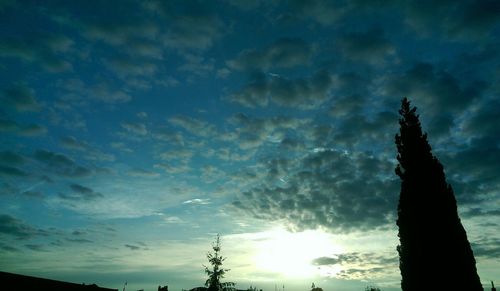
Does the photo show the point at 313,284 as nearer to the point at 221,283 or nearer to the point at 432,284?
the point at 221,283

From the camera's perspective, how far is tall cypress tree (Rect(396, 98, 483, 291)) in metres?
21.8

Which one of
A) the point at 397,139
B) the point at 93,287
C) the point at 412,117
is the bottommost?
the point at 93,287

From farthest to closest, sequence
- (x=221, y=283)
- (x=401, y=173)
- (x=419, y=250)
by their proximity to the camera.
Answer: (x=221, y=283) → (x=401, y=173) → (x=419, y=250)

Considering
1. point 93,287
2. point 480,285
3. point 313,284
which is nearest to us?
point 480,285

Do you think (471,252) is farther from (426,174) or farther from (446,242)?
(426,174)

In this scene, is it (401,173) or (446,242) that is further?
(401,173)

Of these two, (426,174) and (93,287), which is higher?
(426,174)

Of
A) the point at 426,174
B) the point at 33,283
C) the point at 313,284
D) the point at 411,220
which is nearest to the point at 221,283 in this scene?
the point at 33,283

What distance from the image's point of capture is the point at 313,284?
4523 inches

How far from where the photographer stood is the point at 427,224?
77.2 ft

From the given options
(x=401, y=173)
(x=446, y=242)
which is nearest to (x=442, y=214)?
(x=446, y=242)

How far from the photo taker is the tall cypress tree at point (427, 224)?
2181cm

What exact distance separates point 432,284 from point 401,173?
8651 millimetres

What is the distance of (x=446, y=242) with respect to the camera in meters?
22.5
